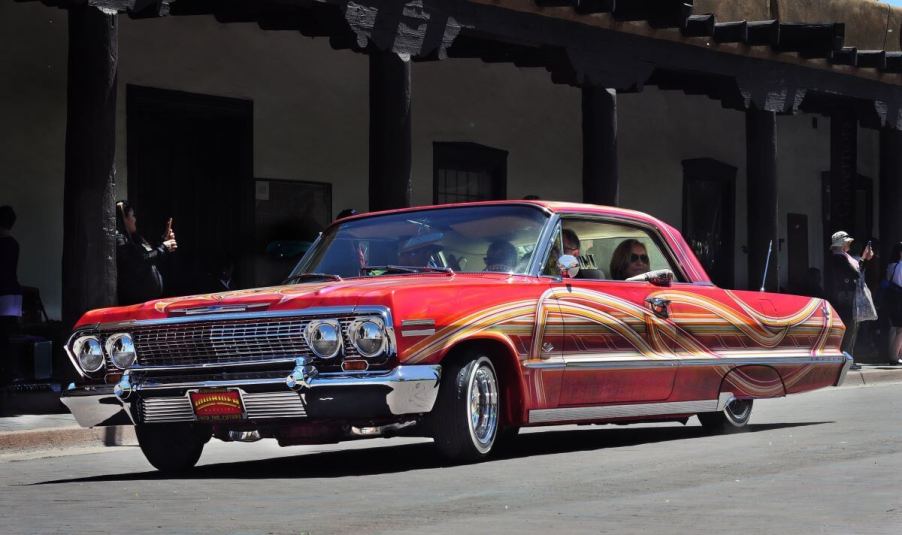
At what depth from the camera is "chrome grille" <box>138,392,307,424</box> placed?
8.39m

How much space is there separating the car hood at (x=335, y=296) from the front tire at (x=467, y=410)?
0.39 metres

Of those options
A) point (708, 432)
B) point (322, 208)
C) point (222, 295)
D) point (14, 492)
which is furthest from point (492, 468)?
point (322, 208)

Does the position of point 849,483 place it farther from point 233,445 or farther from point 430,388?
point 233,445

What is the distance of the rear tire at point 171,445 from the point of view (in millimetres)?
9461

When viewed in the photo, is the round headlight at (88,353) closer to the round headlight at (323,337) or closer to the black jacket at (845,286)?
the round headlight at (323,337)

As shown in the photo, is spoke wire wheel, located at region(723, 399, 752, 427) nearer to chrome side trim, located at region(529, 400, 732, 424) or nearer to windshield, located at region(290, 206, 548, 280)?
chrome side trim, located at region(529, 400, 732, 424)

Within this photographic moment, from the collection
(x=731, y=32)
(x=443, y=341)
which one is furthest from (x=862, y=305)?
(x=443, y=341)

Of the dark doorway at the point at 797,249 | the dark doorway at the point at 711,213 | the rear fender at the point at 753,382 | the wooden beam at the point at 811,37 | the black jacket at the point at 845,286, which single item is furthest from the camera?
the dark doorway at the point at 797,249

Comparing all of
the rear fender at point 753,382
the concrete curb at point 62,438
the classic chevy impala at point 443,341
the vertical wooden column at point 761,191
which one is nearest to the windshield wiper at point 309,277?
the classic chevy impala at point 443,341

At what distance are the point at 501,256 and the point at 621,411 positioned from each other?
4.00ft

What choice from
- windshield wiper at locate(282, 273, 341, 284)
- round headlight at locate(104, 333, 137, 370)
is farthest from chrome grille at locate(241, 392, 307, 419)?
windshield wiper at locate(282, 273, 341, 284)

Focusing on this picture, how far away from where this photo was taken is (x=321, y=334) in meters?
8.45

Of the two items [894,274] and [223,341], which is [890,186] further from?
[223,341]

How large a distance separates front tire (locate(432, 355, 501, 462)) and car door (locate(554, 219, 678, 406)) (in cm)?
63
